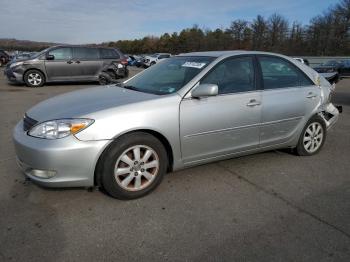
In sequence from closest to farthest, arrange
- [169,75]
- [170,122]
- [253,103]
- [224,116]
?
[170,122]
[224,116]
[253,103]
[169,75]

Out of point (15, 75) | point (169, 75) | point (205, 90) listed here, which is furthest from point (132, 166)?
point (15, 75)

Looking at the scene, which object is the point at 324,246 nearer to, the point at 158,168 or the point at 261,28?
the point at 158,168

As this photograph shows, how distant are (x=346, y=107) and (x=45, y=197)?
901 centimetres

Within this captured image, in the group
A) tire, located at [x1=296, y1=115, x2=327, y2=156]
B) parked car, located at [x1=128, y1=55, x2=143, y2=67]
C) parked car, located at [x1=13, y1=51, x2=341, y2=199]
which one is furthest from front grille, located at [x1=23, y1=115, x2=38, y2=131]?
parked car, located at [x1=128, y1=55, x2=143, y2=67]

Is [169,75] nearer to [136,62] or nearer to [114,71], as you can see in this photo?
[114,71]

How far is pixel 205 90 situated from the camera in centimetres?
363

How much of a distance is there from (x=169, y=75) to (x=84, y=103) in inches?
47.7

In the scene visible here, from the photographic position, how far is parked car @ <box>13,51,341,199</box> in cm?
321

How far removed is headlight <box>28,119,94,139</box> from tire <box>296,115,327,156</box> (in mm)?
3113

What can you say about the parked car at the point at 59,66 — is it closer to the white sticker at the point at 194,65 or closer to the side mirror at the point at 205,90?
the white sticker at the point at 194,65

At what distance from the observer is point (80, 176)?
3.23 meters

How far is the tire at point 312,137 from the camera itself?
4.85 metres

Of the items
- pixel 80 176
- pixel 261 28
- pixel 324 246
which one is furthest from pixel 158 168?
pixel 261 28

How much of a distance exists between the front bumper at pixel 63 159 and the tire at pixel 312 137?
9.75ft
